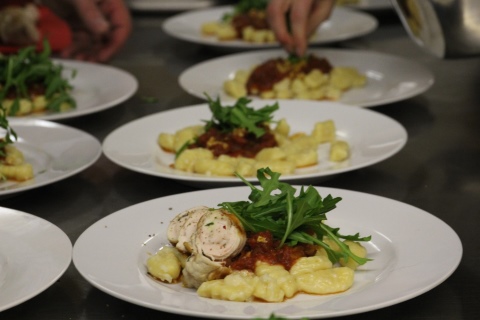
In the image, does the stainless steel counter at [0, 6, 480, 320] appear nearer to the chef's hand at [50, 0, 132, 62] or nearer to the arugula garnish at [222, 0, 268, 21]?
the chef's hand at [50, 0, 132, 62]

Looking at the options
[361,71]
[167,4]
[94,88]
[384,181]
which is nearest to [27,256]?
[384,181]

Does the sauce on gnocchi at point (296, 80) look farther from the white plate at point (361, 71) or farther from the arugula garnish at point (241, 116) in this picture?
the arugula garnish at point (241, 116)

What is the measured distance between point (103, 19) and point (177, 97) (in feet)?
2.31

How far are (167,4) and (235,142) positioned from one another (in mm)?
2345

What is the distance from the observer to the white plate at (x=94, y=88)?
259 cm

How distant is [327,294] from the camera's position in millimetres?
1476

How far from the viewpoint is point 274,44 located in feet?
11.5

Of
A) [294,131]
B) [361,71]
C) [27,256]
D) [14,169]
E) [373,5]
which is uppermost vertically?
[27,256]

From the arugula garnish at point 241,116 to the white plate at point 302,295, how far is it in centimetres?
40

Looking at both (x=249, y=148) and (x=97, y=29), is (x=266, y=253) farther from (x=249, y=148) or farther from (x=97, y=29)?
(x=97, y=29)

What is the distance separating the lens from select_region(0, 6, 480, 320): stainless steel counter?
5.10 ft

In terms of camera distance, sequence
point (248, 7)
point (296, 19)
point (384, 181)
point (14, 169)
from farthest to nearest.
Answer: point (248, 7)
point (296, 19)
point (384, 181)
point (14, 169)

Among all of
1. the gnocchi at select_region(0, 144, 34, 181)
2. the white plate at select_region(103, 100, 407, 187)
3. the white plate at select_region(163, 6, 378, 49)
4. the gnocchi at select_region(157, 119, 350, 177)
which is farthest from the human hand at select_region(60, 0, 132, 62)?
the gnocchi at select_region(0, 144, 34, 181)

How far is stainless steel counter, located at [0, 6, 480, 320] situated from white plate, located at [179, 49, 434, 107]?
61mm
